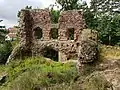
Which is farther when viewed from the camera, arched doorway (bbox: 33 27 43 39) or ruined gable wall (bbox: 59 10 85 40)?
arched doorway (bbox: 33 27 43 39)

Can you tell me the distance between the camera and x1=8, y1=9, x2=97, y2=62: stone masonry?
30.1m

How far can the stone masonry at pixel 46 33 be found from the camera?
30109 mm

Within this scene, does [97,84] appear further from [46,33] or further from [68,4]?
[68,4]

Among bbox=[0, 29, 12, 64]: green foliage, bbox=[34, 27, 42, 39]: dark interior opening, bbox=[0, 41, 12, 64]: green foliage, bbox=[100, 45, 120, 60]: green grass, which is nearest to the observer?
bbox=[100, 45, 120, 60]: green grass

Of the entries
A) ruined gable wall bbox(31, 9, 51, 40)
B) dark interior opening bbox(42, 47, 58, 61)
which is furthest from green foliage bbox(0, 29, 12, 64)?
ruined gable wall bbox(31, 9, 51, 40)

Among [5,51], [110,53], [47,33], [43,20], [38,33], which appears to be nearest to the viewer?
[110,53]

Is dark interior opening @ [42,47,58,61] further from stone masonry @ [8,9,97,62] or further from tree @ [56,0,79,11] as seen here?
tree @ [56,0,79,11]

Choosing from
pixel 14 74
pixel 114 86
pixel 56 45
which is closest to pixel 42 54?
pixel 56 45

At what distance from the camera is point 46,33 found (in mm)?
31156

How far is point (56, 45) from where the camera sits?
30.5m

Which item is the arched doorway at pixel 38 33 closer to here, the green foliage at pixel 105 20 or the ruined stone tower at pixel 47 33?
the ruined stone tower at pixel 47 33

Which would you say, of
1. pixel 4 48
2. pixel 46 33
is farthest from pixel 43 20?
pixel 4 48

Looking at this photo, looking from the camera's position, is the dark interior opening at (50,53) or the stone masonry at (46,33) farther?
the dark interior opening at (50,53)

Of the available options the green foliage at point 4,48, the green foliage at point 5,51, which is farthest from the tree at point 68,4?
the green foliage at point 5,51
